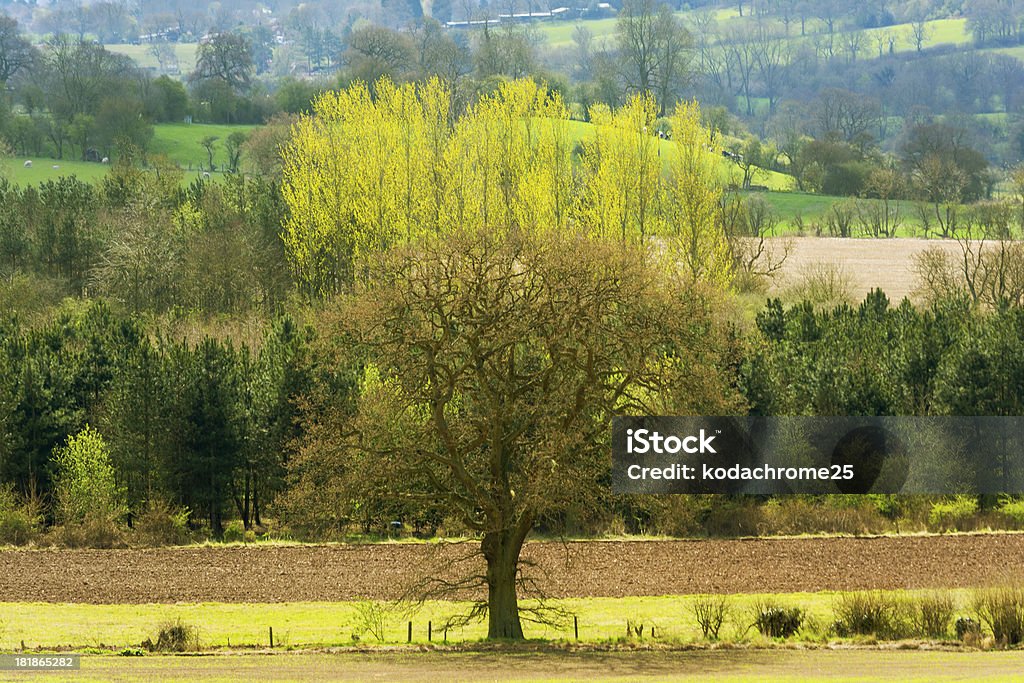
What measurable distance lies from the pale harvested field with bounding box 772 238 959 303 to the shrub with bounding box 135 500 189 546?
41.9m

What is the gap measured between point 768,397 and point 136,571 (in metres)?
23.3

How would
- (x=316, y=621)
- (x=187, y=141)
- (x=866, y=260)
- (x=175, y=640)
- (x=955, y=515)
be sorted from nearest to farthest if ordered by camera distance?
1. (x=175, y=640)
2. (x=316, y=621)
3. (x=955, y=515)
4. (x=866, y=260)
5. (x=187, y=141)

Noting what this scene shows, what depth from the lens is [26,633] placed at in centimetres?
3319

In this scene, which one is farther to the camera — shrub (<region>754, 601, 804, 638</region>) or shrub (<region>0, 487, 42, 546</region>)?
shrub (<region>0, 487, 42, 546</region>)

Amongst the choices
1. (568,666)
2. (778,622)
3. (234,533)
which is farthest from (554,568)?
(568,666)

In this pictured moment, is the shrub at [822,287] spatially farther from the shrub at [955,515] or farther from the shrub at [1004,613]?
the shrub at [1004,613]

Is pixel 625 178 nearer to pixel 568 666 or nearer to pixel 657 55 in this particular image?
pixel 568 666

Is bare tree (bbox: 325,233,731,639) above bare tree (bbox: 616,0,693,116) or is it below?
below

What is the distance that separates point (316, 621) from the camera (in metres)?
36.5

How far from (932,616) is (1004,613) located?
1.75 metres

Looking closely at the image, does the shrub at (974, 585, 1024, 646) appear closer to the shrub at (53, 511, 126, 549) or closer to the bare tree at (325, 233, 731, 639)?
the bare tree at (325, 233, 731, 639)

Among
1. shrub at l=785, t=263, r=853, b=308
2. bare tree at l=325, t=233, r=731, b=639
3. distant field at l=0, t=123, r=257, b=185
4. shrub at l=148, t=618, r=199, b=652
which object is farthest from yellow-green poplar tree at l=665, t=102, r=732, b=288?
distant field at l=0, t=123, r=257, b=185

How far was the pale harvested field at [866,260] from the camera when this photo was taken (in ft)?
282

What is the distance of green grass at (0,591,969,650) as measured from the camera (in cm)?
3288
